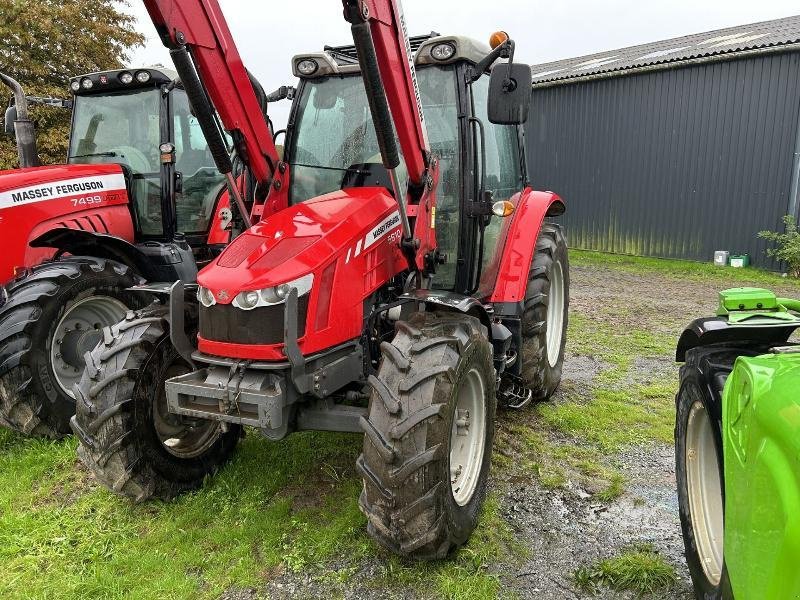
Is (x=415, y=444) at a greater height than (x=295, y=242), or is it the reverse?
(x=295, y=242)

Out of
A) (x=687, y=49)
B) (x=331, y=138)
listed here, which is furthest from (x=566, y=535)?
(x=687, y=49)

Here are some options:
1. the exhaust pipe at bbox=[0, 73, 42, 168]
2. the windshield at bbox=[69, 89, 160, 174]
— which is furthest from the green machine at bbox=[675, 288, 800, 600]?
the exhaust pipe at bbox=[0, 73, 42, 168]

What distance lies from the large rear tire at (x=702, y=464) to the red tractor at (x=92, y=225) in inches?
141

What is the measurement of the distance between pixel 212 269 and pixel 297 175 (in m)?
0.98

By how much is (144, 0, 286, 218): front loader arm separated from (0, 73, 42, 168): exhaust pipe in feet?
9.48

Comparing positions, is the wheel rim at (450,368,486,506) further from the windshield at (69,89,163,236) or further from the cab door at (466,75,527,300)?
the windshield at (69,89,163,236)

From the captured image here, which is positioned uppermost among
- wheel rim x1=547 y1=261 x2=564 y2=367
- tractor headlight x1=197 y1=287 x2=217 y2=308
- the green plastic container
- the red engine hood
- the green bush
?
the red engine hood

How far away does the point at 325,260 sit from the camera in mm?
2814

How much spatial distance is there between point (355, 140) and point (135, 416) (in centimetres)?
183

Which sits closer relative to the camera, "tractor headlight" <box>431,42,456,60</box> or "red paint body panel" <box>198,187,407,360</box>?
"red paint body panel" <box>198,187,407,360</box>

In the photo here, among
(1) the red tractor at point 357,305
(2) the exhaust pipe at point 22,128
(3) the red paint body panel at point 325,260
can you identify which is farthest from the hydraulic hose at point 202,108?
(2) the exhaust pipe at point 22,128

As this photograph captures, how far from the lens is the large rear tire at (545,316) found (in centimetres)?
417

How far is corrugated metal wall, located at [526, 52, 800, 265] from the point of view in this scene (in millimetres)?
10742

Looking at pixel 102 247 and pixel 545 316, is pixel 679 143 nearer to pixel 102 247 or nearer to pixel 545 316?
pixel 545 316
